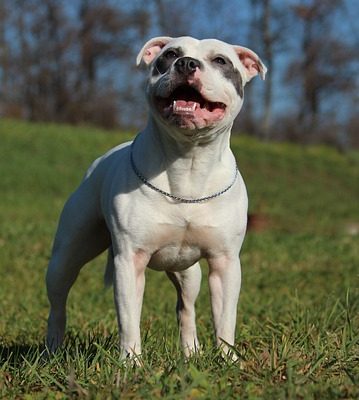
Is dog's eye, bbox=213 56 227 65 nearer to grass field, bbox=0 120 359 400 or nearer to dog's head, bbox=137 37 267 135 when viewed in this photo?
dog's head, bbox=137 37 267 135

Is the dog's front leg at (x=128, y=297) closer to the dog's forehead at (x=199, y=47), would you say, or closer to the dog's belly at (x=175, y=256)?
the dog's belly at (x=175, y=256)

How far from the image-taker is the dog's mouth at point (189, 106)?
12.4 feet

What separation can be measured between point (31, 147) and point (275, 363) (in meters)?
18.8

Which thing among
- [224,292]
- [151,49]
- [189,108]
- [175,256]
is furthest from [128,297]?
[151,49]

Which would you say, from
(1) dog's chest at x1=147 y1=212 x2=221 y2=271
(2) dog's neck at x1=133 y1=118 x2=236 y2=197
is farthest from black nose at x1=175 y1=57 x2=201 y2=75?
(1) dog's chest at x1=147 y1=212 x2=221 y2=271

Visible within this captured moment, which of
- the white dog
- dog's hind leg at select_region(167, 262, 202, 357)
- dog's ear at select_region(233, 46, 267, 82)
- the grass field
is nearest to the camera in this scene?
the grass field

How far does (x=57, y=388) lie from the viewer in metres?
3.18

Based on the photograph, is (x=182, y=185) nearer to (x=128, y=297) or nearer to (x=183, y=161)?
(x=183, y=161)

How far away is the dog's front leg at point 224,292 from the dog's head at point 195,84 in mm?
718

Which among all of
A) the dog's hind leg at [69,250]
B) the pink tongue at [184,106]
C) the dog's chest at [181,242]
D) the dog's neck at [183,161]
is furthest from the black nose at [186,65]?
the dog's hind leg at [69,250]

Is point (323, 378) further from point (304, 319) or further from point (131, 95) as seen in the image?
point (131, 95)

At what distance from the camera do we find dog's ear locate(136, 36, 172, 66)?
4211mm

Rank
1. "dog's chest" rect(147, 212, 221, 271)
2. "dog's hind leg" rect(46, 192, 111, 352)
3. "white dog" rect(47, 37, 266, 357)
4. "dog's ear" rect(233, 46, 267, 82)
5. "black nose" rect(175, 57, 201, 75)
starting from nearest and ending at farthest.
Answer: "black nose" rect(175, 57, 201, 75)
"white dog" rect(47, 37, 266, 357)
"dog's chest" rect(147, 212, 221, 271)
"dog's ear" rect(233, 46, 267, 82)
"dog's hind leg" rect(46, 192, 111, 352)

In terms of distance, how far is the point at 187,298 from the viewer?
4906 mm
